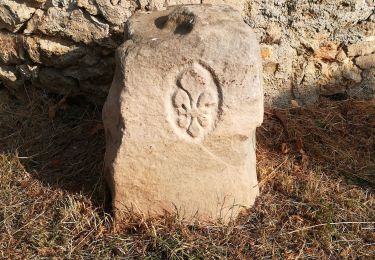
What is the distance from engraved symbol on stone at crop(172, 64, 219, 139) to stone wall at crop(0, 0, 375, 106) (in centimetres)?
75

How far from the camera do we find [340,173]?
8.32 ft

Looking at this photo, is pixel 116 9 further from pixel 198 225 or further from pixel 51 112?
pixel 198 225

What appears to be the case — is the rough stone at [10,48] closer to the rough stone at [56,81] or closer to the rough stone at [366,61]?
the rough stone at [56,81]

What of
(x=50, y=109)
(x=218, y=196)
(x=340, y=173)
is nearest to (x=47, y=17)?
(x=50, y=109)

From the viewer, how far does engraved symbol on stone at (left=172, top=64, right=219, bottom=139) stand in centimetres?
202

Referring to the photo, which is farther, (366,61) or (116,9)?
(366,61)

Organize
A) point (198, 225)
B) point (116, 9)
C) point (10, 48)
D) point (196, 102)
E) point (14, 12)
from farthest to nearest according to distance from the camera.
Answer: point (10, 48) → point (14, 12) → point (116, 9) → point (198, 225) → point (196, 102)

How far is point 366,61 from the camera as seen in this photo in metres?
2.92

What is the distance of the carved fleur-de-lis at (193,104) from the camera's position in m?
2.02

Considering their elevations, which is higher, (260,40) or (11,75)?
(260,40)

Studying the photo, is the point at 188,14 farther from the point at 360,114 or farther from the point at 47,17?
the point at 360,114

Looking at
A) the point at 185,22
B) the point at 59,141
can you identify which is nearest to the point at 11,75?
the point at 59,141

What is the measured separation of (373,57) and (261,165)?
1.03 metres

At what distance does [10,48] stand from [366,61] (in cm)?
212
